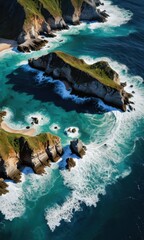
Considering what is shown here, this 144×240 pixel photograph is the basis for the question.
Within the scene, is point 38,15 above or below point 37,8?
below

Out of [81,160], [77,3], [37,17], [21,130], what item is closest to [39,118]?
[21,130]

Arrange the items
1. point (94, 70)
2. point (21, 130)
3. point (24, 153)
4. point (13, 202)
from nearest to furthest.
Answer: point (13, 202) < point (24, 153) < point (21, 130) < point (94, 70)

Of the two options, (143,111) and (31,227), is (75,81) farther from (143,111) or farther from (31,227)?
(31,227)

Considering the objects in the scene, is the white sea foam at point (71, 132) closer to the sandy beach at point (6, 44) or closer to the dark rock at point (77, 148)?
the dark rock at point (77, 148)

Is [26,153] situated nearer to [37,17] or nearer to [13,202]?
[13,202]

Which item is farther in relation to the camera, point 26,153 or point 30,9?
point 30,9

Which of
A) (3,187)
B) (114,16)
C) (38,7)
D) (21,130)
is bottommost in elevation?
(3,187)
